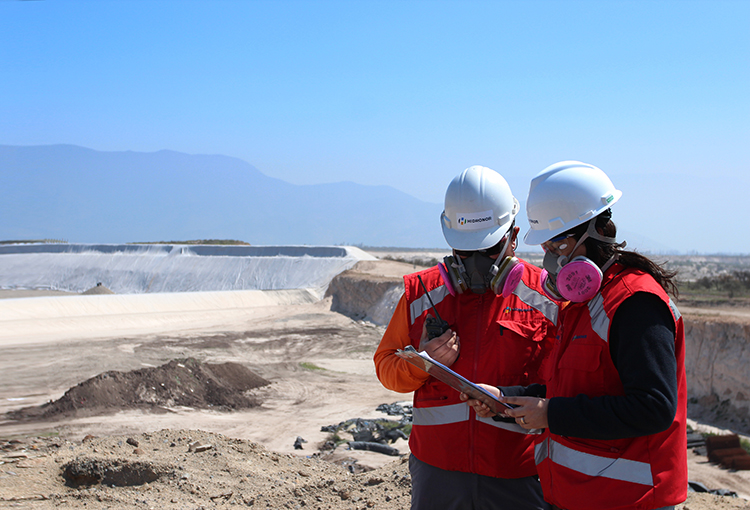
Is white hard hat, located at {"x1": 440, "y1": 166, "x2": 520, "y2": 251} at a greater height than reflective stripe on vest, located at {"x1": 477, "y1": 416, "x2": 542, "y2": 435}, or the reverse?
white hard hat, located at {"x1": 440, "y1": 166, "x2": 520, "y2": 251}

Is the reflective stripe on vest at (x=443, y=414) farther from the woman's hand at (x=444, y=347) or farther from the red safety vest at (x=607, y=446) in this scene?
the red safety vest at (x=607, y=446)

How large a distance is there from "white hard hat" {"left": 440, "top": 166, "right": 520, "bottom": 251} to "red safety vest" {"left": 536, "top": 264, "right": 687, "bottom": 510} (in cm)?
69

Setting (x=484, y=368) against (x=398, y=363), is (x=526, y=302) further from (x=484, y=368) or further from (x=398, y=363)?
(x=398, y=363)

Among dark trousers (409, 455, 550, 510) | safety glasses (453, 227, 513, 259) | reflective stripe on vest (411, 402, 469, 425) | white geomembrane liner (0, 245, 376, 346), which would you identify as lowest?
white geomembrane liner (0, 245, 376, 346)

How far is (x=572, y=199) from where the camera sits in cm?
220

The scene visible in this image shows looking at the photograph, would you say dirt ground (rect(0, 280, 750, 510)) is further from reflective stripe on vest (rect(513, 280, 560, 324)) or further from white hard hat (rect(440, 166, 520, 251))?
white hard hat (rect(440, 166, 520, 251))

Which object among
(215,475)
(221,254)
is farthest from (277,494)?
(221,254)

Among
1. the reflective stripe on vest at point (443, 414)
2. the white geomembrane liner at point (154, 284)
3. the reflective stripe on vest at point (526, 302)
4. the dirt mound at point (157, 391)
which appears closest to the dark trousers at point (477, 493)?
the reflective stripe on vest at point (443, 414)

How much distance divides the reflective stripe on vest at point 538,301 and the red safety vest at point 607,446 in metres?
0.50

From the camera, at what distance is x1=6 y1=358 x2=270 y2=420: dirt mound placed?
11.1m

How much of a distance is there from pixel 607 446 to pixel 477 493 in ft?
2.48

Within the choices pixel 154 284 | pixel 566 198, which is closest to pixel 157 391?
pixel 566 198

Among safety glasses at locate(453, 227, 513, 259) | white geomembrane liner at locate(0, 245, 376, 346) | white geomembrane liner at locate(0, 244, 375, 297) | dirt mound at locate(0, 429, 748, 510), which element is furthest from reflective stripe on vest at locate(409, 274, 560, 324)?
white geomembrane liner at locate(0, 244, 375, 297)

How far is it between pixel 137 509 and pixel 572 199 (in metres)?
5.10
